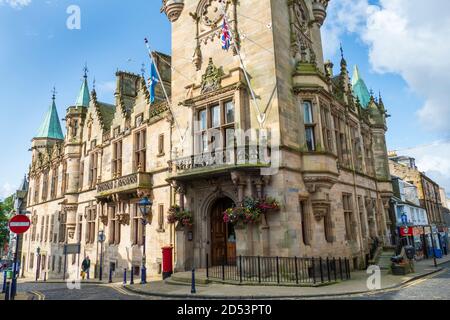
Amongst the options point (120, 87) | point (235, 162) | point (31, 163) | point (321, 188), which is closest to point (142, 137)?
point (120, 87)

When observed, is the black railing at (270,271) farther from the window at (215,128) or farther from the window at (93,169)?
the window at (93,169)

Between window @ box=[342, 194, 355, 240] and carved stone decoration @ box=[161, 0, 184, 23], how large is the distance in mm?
16555

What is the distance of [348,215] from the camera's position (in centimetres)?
2142

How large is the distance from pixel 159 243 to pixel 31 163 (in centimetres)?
3600

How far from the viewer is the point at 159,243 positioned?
66.0 ft

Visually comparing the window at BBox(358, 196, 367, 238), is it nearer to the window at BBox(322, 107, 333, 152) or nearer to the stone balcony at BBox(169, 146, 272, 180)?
the window at BBox(322, 107, 333, 152)

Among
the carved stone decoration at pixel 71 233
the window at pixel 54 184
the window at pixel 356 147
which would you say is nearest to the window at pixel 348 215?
the window at pixel 356 147

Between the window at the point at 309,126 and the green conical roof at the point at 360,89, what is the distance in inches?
775

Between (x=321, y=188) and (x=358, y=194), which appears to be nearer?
(x=321, y=188)

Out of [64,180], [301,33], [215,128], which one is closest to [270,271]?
[215,128]

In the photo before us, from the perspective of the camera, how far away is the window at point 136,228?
22.1 m

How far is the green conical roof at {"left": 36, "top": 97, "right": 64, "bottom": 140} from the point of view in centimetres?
4626

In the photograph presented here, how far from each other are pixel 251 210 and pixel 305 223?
3790 millimetres
